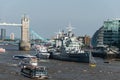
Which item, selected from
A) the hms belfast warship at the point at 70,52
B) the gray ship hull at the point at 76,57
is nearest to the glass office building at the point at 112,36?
the hms belfast warship at the point at 70,52

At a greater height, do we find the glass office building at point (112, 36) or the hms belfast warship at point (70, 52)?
the glass office building at point (112, 36)

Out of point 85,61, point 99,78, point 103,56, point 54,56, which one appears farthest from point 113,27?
point 99,78

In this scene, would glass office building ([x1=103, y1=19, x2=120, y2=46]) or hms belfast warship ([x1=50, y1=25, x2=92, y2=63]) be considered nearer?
hms belfast warship ([x1=50, y1=25, x2=92, y2=63])

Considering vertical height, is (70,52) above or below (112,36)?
below

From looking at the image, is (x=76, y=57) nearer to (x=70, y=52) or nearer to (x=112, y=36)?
(x=70, y=52)

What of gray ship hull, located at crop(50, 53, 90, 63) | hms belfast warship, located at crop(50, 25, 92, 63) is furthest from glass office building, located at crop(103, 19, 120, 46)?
gray ship hull, located at crop(50, 53, 90, 63)

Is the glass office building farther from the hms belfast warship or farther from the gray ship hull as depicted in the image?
the gray ship hull

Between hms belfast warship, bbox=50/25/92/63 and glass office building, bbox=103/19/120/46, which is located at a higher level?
glass office building, bbox=103/19/120/46

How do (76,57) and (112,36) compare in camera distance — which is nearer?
(76,57)

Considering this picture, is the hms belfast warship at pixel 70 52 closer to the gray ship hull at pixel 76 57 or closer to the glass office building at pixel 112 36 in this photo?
the gray ship hull at pixel 76 57

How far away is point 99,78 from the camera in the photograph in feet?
219

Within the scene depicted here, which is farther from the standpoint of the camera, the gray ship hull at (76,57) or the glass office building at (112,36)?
the glass office building at (112,36)

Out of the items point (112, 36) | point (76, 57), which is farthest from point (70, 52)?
point (112, 36)

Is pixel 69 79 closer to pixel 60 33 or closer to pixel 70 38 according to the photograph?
pixel 70 38
